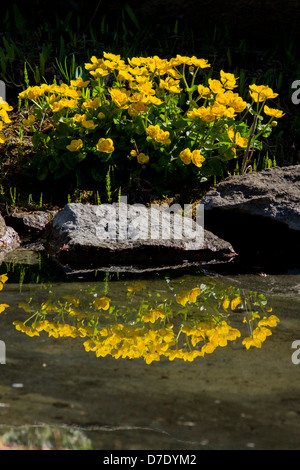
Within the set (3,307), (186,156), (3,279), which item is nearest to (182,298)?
(3,307)

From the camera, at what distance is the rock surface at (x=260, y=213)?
412 cm

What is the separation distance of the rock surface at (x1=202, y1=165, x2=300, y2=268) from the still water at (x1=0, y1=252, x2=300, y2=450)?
770mm

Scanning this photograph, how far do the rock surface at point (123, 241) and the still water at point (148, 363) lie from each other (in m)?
0.37

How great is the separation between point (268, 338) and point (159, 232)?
1542 millimetres

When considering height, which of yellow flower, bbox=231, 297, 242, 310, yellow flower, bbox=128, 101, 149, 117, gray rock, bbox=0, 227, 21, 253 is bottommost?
yellow flower, bbox=231, 297, 242, 310

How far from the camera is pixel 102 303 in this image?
2.99m

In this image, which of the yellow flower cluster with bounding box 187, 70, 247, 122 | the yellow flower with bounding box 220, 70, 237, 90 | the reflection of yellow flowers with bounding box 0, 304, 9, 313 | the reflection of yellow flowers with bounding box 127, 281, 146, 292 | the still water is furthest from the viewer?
the yellow flower with bounding box 220, 70, 237, 90

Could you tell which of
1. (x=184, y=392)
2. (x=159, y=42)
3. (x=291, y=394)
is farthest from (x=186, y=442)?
(x=159, y=42)

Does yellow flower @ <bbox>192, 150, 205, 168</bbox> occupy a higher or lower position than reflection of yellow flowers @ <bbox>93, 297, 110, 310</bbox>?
higher

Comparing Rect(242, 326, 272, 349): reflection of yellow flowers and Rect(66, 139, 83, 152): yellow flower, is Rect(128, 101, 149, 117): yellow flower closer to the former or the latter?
Rect(66, 139, 83, 152): yellow flower

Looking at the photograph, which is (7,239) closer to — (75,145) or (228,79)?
(75,145)

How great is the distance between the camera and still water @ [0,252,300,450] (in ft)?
5.93

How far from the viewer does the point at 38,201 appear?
4676mm

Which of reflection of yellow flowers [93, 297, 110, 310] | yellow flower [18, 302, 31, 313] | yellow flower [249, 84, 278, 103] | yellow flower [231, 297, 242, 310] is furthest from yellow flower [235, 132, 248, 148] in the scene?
yellow flower [18, 302, 31, 313]
